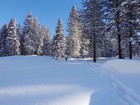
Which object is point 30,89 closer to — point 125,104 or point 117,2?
point 125,104

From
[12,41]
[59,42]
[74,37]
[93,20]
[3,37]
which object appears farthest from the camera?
[3,37]

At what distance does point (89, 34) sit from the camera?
4231cm

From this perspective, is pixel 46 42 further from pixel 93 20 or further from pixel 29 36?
pixel 93 20

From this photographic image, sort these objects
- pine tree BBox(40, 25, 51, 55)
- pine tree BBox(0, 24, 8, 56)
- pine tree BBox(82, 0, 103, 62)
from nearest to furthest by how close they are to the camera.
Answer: pine tree BBox(82, 0, 103, 62) → pine tree BBox(0, 24, 8, 56) → pine tree BBox(40, 25, 51, 55)

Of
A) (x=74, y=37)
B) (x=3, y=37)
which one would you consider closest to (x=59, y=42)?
(x=74, y=37)

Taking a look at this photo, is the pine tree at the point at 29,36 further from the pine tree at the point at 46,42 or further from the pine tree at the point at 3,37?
the pine tree at the point at 46,42

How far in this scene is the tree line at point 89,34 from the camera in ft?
97.2

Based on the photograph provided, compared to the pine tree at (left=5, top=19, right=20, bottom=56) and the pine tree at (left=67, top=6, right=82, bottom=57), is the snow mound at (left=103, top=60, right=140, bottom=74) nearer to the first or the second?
the pine tree at (left=67, top=6, right=82, bottom=57)

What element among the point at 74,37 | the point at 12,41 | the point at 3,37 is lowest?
the point at 12,41

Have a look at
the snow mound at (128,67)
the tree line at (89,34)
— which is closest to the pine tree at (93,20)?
the tree line at (89,34)

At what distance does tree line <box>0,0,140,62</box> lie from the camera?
29625 millimetres

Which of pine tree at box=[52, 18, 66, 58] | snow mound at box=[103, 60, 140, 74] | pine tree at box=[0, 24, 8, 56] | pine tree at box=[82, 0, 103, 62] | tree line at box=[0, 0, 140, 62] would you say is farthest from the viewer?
pine tree at box=[0, 24, 8, 56]

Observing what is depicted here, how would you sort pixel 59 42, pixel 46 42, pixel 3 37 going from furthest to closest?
pixel 46 42 → pixel 3 37 → pixel 59 42

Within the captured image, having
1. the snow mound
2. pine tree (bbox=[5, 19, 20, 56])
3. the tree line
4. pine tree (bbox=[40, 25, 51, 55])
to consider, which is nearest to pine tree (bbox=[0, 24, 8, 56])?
the tree line
